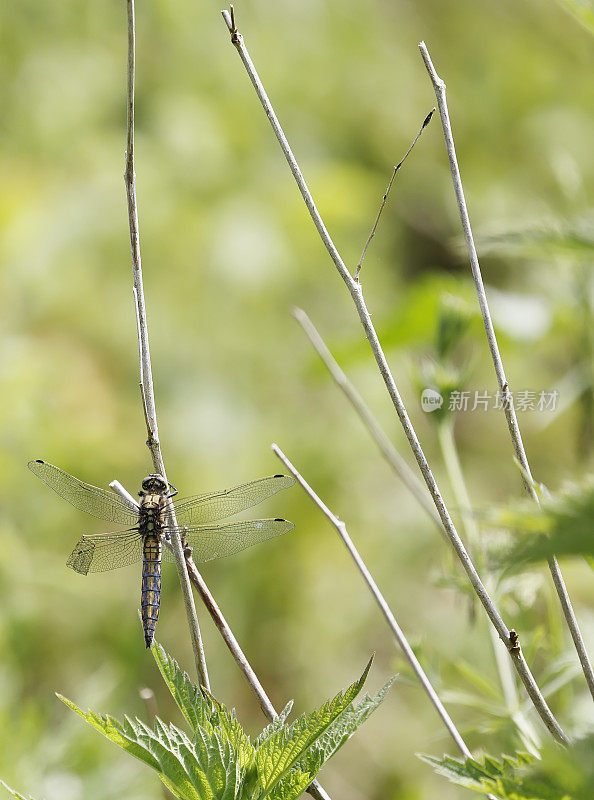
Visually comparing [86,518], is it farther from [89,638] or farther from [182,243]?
[182,243]

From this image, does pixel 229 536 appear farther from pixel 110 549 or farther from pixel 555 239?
pixel 555 239

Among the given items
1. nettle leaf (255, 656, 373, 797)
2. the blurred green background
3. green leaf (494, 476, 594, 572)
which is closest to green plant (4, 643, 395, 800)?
nettle leaf (255, 656, 373, 797)

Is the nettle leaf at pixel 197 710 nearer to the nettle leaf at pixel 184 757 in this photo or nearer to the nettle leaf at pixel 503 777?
the nettle leaf at pixel 184 757

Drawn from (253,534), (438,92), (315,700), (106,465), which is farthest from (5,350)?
(438,92)

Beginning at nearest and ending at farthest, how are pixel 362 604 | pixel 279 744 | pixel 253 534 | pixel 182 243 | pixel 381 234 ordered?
pixel 279 744
pixel 253 534
pixel 362 604
pixel 182 243
pixel 381 234

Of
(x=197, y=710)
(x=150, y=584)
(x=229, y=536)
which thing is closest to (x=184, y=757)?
(x=197, y=710)

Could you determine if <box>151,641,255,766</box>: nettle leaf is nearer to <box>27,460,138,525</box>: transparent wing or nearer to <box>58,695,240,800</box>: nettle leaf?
<box>58,695,240,800</box>: nettle leaf
